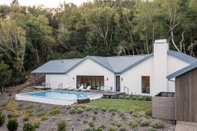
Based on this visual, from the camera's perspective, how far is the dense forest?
25953 mm

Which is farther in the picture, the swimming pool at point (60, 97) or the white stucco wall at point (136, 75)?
the white stucco wall at point (136, 75)

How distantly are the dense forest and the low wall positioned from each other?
58.1 feet

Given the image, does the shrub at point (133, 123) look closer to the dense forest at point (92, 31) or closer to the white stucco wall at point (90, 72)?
the white stucco wall at point (90, 72)

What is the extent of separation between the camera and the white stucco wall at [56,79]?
938 inches

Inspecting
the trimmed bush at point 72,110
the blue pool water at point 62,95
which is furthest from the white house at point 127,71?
the trimmed bush at point 72,110

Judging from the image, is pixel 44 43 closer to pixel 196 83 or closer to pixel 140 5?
pixel 140 5

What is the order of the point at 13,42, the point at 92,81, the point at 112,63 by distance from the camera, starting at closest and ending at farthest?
1. the point at 112,63
2. the point at 92,81
3. the point at 13,42

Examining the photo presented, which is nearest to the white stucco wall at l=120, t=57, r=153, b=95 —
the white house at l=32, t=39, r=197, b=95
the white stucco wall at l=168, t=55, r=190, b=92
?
the white house at l=32, t=39, r=197, b=95

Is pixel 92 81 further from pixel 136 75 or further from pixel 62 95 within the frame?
pixel 136 75

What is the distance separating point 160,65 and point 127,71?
3.51m

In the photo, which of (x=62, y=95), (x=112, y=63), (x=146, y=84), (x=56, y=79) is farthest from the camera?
(x=56, y=79)

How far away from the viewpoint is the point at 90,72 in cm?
2195

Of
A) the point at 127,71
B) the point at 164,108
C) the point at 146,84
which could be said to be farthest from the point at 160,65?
the point at 164,108

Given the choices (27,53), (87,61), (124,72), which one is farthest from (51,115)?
(27,53)
